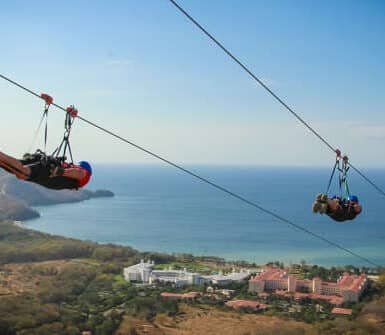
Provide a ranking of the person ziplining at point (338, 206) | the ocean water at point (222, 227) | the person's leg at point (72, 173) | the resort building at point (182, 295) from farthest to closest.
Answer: the ocean water at point (222, 227)
the resort building at point (182, 295)
the person ziplining at point (338, 206)
the person's leg at point (72, 173)

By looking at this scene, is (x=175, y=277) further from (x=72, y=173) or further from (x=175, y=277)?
(x=72, y=173)

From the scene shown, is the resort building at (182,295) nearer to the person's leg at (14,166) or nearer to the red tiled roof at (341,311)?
the red tiled roof at (341,311)

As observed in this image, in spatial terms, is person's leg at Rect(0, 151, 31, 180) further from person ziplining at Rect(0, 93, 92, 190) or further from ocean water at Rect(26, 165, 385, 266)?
ocean water at Rect(26, 165, 385, 266)

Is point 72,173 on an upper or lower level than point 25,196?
lower

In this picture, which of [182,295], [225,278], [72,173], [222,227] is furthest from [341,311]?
[222,227]

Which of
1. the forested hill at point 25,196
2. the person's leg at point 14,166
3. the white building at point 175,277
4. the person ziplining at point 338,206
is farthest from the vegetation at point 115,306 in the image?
the forested hill at point 25,196
